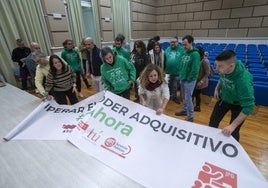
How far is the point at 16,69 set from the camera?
13.1ft

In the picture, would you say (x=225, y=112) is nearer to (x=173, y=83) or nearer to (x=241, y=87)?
(x=241, y=87)

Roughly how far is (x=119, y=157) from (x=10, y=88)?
2.29 meters

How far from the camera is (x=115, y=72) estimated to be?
6.06 feet

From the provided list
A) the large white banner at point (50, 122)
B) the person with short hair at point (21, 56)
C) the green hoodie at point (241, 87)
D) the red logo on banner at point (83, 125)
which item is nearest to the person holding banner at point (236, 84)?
the green hoodie at point (241, 87)

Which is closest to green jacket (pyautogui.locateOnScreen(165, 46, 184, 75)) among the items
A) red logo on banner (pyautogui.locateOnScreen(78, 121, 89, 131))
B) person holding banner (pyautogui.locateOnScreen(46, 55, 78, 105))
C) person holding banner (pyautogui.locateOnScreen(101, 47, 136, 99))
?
person holding banner (pyautogui.locateOnScreen(101, 47, 136, 99))

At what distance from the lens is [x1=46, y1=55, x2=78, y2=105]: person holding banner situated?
1.80 m

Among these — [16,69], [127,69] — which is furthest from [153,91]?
[16,69]

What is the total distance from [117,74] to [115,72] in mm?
35

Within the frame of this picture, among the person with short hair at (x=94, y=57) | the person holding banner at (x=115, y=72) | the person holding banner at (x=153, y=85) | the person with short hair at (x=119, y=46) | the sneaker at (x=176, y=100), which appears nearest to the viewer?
the person holding banner at (x=153, y=85)

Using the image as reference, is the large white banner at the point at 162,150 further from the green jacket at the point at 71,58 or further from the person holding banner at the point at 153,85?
the green jacket at the point at 71,58

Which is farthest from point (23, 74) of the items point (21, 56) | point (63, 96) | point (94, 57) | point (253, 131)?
point (253, 131)

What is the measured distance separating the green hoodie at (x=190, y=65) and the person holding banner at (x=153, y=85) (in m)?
0.65

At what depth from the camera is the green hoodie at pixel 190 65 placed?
205 centimetres

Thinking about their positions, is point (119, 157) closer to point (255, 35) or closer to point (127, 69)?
point (127, 69)
